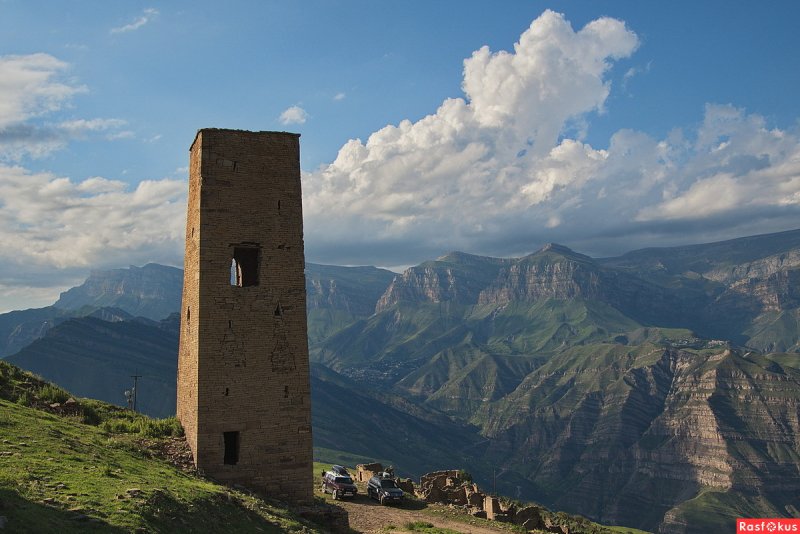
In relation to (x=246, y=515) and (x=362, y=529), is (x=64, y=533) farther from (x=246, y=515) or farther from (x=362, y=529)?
(x=362, y=529)

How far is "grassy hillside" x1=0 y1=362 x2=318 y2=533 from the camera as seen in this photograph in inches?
571

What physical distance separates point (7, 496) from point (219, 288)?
11.3 meters

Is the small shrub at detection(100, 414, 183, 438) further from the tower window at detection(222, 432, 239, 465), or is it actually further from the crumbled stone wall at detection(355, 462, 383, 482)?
the crumbled stone wall at detection(355, 462, 383, 482)

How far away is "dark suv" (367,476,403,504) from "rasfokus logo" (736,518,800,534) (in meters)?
16.8

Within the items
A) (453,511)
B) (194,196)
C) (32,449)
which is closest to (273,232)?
(194,196)

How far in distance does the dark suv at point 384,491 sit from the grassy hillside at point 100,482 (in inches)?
546

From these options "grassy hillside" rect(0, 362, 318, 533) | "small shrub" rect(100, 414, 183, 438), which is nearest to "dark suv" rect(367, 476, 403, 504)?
"small shrub" rect(100, 414, 183, 438)

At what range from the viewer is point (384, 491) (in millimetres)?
36438

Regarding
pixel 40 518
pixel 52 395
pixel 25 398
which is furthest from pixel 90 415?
pixel 40 518

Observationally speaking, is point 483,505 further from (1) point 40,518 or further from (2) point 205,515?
(1) point 40,518

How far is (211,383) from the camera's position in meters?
23.9

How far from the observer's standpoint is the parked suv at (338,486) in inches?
1441

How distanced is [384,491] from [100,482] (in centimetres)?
2136

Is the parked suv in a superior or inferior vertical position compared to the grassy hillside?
inferior
